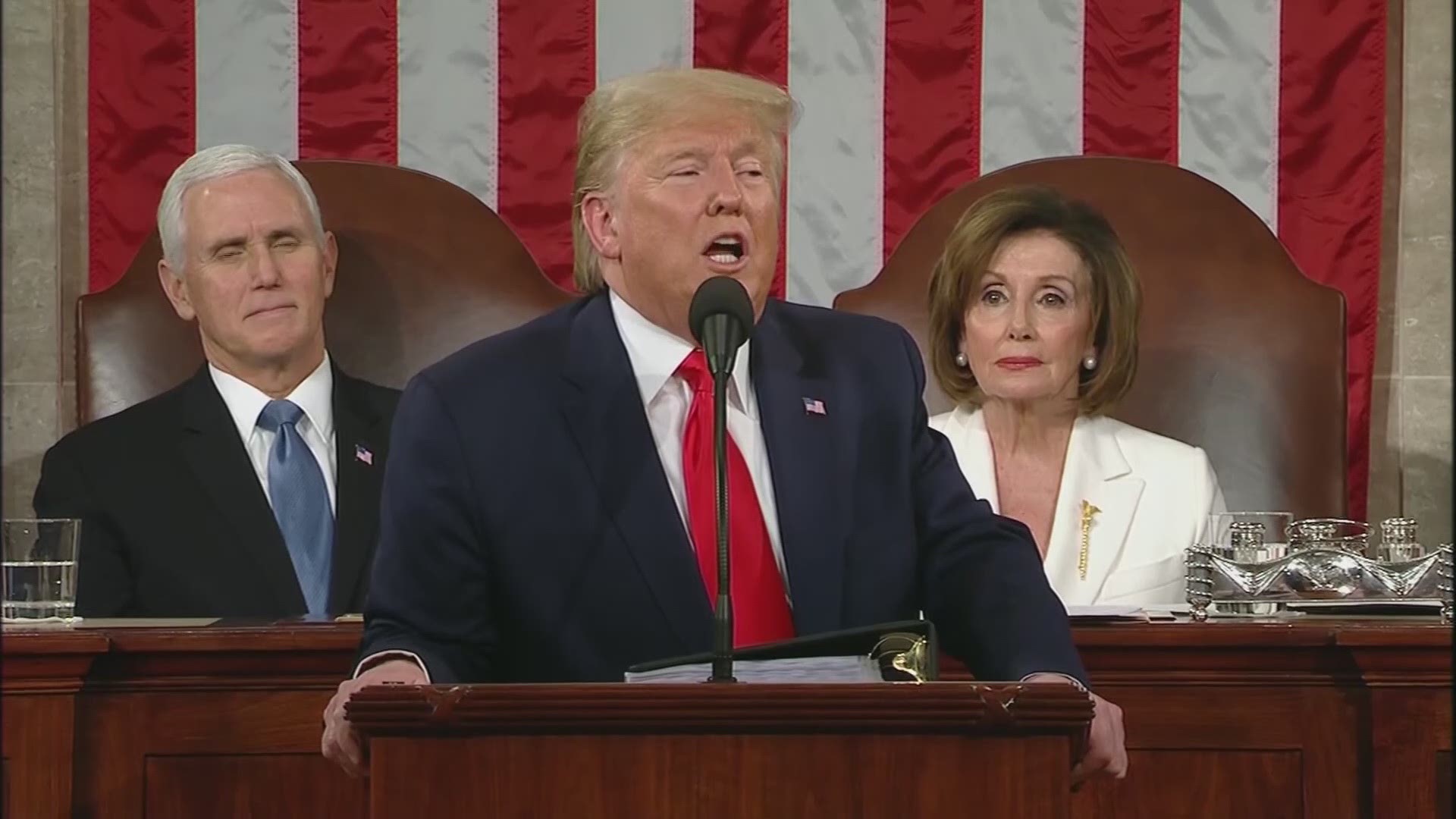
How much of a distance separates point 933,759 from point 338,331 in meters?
2.85

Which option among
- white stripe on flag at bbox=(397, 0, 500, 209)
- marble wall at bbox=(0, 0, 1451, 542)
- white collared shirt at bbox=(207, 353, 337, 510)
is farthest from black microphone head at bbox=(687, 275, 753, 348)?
marble wall at bbox=(0, 0, 1451, 542)

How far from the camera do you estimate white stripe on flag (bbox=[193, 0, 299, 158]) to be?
4.81 meters

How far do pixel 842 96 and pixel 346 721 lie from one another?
9.95ft

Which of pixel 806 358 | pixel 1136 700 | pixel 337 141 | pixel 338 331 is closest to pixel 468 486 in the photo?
pixel 806 358

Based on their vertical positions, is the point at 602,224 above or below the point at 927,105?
below

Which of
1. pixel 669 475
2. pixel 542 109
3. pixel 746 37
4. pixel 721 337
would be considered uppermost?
pixel 746 37

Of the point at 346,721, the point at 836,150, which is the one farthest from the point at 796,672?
the point at 836,150

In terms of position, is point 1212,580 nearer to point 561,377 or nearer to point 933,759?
point 561,377

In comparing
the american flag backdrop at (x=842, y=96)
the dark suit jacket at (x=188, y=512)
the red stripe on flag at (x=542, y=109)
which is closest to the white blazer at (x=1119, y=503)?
the american flag backdrop at (x=842, y=96)

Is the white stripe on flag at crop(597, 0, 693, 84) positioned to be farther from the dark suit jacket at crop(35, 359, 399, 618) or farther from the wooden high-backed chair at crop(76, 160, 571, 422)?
the dark suit jacket at crop(35, 359, 399, 618)

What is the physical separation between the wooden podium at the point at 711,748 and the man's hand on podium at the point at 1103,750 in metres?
0.32

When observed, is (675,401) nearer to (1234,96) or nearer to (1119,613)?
(1119,613)

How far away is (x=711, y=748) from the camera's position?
1765 mm

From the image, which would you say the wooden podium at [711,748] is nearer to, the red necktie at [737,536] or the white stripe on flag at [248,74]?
the red necktie at [737,536]
